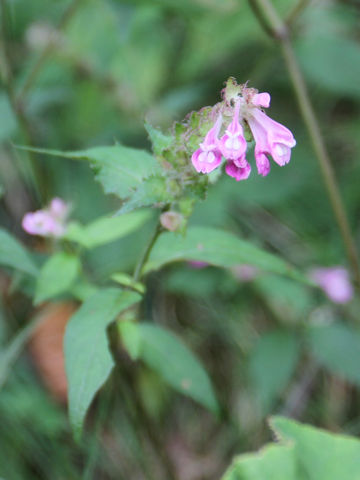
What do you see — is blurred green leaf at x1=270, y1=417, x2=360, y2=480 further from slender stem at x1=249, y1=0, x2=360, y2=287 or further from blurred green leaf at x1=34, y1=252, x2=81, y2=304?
slender stem at x1=249, y1=0, x2=360, y2=287

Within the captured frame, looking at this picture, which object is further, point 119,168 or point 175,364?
point 175,364

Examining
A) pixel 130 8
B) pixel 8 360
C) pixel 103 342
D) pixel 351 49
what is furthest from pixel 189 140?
pixel 351 49

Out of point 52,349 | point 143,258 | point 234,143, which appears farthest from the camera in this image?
point 52,349

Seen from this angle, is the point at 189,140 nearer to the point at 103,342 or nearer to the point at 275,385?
the point at 103,342

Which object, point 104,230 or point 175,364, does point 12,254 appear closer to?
point 104,230

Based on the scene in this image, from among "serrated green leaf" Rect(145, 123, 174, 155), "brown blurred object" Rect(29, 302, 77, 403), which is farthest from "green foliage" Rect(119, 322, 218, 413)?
"brown blurred object" Rect(29, 302, 77, 403)

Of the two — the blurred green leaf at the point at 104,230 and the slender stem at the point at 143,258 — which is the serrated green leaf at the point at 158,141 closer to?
the slender stem at the point at 143,258

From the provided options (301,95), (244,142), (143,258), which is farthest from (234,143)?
(301,95)
